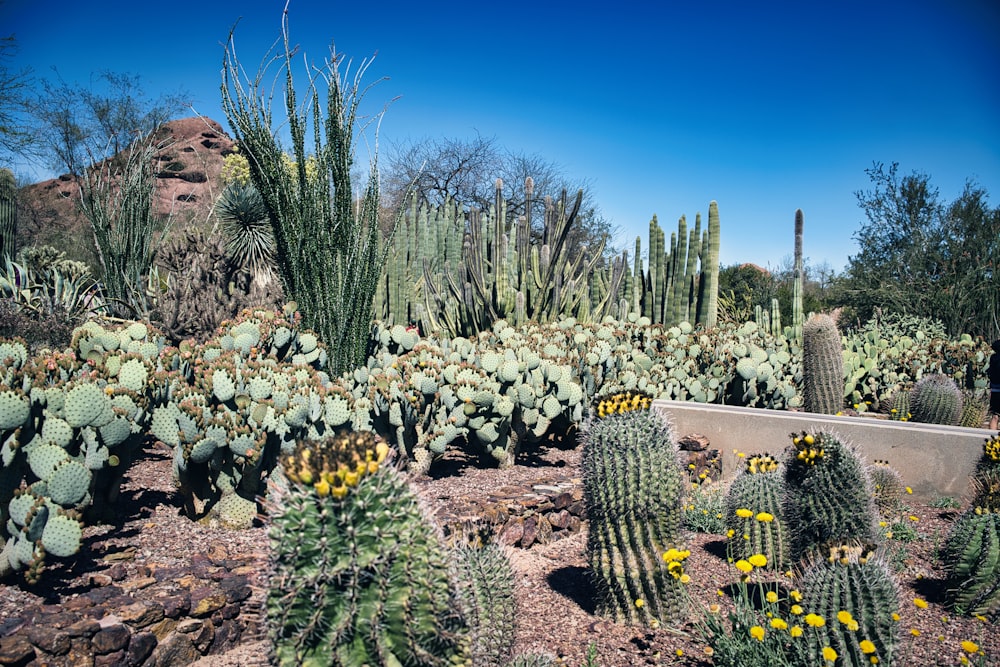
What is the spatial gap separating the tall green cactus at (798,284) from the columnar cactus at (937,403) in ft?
6.83

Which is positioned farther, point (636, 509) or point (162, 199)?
point (162, 199)

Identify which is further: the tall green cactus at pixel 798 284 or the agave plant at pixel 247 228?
the agave plant at pixel 247 228

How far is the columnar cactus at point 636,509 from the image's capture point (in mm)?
2992

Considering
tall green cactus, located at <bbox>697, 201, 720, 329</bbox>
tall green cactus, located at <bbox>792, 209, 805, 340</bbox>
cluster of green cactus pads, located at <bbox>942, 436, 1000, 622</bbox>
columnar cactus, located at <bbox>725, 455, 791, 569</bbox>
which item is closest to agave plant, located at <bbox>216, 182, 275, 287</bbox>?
tall green cactus, located at <bbox>697, 201, 720, 329</bbox>

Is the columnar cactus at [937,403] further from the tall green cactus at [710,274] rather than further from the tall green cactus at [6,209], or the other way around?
the tall green cactus at [6,209]

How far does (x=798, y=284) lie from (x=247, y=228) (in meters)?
11.0

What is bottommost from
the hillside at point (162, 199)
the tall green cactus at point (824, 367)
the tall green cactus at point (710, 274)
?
the tall green cactus at point (824, 367)

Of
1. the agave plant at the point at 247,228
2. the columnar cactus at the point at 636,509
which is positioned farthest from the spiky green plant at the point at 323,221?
the agave plant at the point at 247,228

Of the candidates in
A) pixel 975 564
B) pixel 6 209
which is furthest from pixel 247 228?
pixel 975 564

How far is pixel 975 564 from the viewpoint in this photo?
11.2 ft

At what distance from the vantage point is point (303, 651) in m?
1.67

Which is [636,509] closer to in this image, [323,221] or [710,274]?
[323,221]

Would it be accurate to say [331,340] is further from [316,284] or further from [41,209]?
[41,209]

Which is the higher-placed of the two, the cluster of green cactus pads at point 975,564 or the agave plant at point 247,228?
the agave plant at point 247,228
